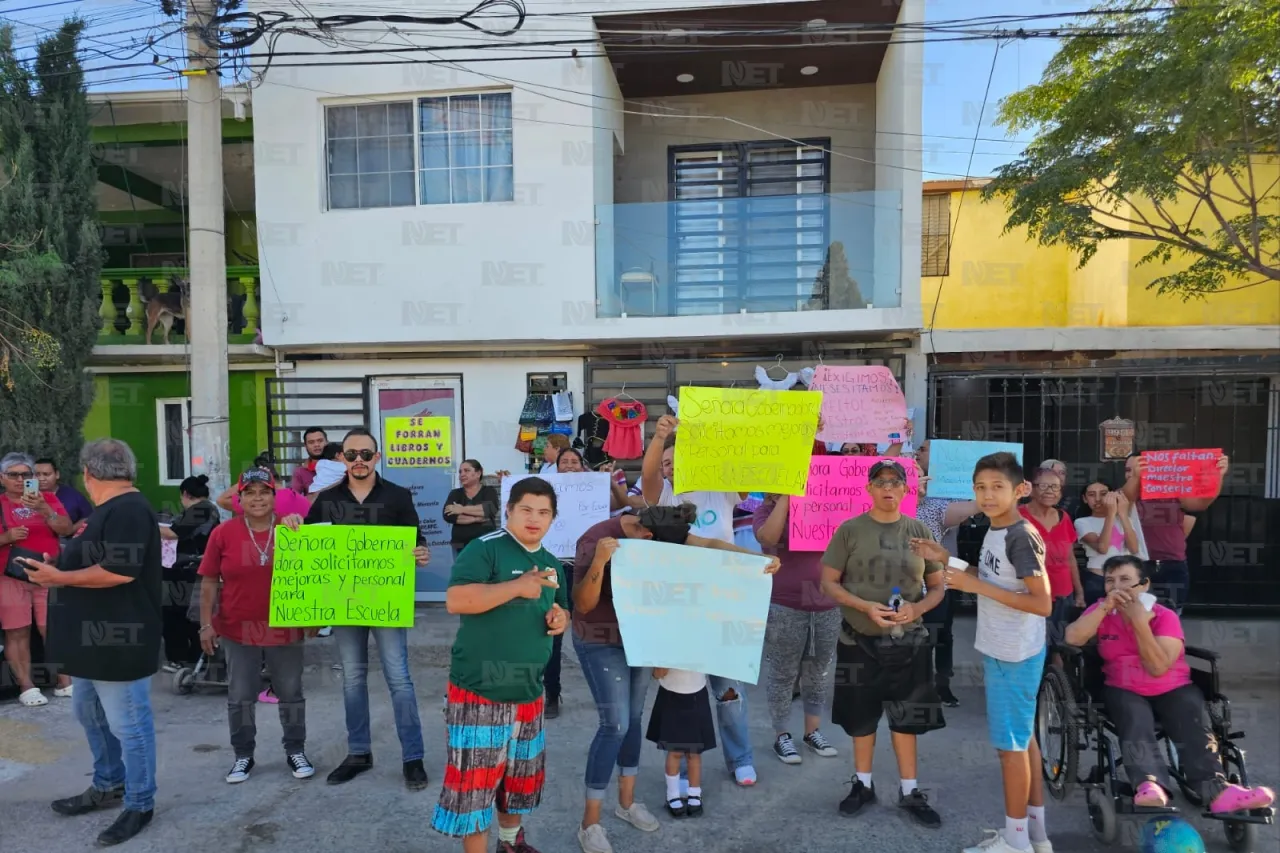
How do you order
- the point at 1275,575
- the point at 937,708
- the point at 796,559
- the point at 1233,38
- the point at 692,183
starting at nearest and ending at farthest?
the point at 937,708 < the point at 796,559 < the point at 1233,38 < the point at 1275,575 < the point at 692,183

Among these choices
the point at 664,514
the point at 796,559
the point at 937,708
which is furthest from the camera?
the point at 796,559

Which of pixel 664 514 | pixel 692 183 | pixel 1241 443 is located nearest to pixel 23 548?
pixel 664 514

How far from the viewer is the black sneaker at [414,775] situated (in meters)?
3.92

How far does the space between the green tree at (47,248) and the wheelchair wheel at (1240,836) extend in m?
10.7

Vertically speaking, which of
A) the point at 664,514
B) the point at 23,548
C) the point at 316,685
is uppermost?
the point at 664,514

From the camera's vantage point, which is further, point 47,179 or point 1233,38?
point 47,179

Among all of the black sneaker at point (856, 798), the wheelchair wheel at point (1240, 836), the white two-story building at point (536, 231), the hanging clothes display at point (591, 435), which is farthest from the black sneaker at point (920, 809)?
the white two-story building at point (536, 231)

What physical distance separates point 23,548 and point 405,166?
5629mm

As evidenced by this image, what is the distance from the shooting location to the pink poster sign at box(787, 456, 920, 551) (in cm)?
430

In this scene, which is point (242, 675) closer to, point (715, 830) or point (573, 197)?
point (715, 830)

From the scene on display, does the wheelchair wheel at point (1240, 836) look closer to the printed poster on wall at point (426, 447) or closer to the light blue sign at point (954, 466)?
the light blue sign at point (954, 466)

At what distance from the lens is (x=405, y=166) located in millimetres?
8750

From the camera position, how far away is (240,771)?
4039mm

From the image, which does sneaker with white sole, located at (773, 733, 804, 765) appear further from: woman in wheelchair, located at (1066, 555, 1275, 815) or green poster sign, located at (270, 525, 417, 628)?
green poster sign, located at (270, 525, 417, 628)
